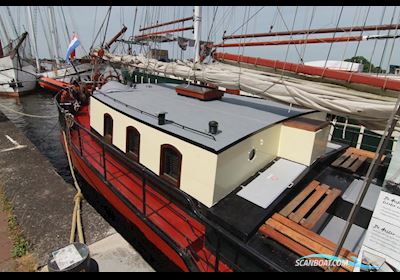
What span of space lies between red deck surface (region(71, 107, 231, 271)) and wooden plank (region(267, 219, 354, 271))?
976 mm

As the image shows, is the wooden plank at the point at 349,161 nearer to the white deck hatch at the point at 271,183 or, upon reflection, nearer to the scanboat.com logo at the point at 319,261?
the white deck hatch at the point at 271,183

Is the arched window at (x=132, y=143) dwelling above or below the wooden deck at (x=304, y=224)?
above

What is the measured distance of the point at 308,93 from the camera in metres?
4.25

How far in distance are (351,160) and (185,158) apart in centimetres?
446

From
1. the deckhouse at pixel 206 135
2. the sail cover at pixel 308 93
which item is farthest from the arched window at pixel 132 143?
the sail cover at pixel 308 93

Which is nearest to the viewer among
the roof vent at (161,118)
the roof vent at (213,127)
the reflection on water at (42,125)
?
the roof vent at (213,127)

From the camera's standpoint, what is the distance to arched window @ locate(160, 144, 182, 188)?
457 centimetres

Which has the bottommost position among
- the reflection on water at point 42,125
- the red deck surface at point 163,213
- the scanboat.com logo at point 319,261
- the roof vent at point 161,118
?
the reflection on water at point 42,125

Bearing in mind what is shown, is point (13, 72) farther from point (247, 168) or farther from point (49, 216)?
point (247, 168)

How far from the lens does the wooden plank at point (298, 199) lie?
403 centimetres

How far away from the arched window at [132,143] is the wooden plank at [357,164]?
198 inches

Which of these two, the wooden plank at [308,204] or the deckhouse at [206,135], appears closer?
the wooden plank at [308,204]

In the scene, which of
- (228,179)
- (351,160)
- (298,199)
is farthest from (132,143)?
(351,160)
